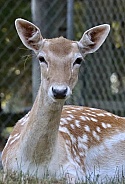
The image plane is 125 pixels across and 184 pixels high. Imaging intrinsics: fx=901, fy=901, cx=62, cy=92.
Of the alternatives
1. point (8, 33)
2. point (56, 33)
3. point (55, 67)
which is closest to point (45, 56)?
point (55, 67)

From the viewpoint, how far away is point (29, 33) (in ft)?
22.5

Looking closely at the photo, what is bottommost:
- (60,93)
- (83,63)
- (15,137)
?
(15,137)

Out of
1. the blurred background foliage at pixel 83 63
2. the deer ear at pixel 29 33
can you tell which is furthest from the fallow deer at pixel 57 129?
the blurred background foliage at pixel 83 63

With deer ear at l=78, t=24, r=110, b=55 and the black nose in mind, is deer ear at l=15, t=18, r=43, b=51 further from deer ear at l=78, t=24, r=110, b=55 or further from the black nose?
the black nose

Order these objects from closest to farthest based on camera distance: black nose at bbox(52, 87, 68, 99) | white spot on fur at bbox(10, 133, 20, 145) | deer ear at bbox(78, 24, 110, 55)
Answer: black nose at bbox(52, 87, 68, 99) → deer ear at bbox(78, 24, 110, 55) → white spot on fur at bbox(10, 133, 20, 145)

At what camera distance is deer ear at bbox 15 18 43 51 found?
6801 mm

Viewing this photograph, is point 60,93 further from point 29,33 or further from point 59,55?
point 29,33

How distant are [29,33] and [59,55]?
437 millimetres

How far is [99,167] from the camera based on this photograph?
7391mm

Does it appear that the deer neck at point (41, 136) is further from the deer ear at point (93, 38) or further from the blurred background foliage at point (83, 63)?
the blurred background foliage at point (83, 63)

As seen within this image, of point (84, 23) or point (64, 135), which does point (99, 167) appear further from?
point (84, 23)

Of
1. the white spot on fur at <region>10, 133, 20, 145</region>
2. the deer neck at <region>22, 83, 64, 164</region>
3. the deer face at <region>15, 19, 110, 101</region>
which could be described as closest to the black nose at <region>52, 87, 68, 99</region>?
the deer face at <region>15, 19, 110, 101</region>

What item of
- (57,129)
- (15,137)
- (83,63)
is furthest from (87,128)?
(83,63)

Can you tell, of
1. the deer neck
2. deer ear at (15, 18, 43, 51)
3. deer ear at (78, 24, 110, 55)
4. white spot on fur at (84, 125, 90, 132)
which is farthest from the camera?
white spot on fur at (84, 125, 90, 132)
